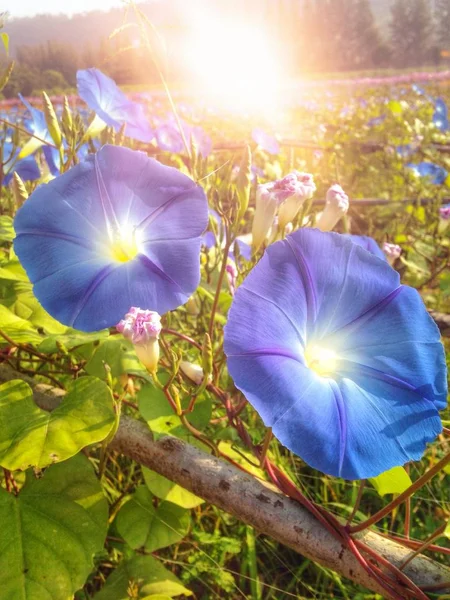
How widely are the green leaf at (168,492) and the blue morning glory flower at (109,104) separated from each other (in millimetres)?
816

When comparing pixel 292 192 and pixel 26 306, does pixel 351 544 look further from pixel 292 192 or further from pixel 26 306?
pixel 26 306

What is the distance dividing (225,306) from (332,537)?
2.07 feet

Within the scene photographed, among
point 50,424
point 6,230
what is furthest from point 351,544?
point 6,230

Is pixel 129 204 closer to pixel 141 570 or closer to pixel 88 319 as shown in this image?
pixel 88 319

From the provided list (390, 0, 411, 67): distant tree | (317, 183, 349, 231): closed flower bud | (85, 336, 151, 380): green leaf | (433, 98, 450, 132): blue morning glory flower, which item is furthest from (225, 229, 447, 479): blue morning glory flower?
(390, 0, 411, 67): distant tree

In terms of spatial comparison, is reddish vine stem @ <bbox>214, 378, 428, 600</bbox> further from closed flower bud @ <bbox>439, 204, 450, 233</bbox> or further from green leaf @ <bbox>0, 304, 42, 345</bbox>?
closed flower bud @ <bbox>439, 204, 450, 233</bbox>

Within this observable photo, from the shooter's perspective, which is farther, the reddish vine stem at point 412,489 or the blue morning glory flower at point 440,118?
the blue morning glory flower at point 440,118

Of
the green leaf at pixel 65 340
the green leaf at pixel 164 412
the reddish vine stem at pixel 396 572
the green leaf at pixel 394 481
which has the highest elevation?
the green leaf at pixel 65 340

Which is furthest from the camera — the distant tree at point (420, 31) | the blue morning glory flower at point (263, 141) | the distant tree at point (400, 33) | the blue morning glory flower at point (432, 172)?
the distant tree at point (400, 33)

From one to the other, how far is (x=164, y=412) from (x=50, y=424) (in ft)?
0.63

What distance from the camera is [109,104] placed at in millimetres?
1436

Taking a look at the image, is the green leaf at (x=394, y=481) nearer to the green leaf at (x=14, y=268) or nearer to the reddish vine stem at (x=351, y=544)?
the reddish vine stem at (x=351, y=544)

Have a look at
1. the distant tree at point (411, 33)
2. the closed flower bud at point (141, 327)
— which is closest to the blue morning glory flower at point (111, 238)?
the closed flower bud at point (141, 327)

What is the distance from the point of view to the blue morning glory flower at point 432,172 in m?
3.47
